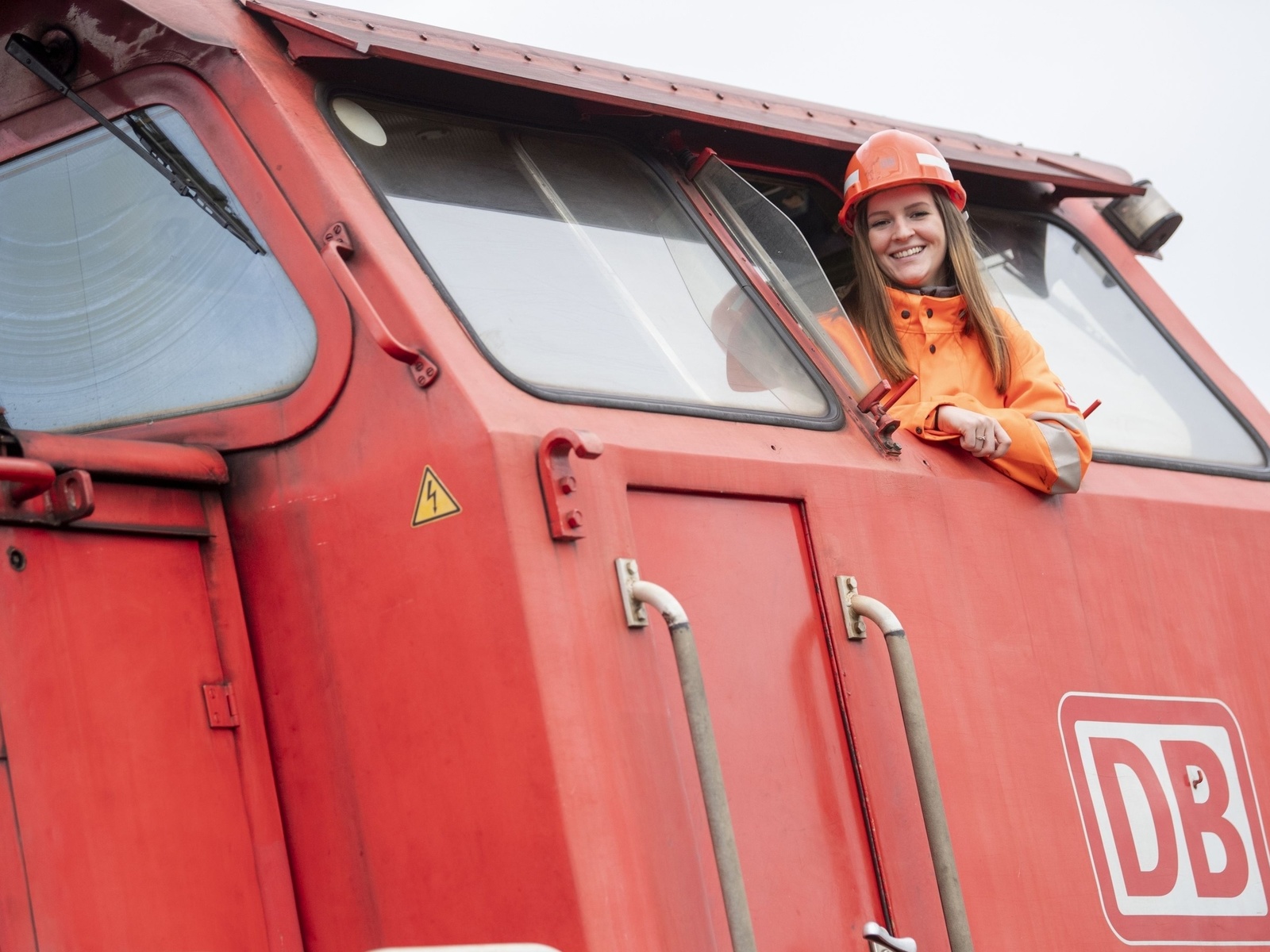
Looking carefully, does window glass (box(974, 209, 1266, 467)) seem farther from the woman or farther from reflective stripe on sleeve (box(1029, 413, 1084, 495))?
reflective stripe on sleeve (box(1029, 413, 1084, 495))

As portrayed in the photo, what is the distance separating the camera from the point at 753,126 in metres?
3.48

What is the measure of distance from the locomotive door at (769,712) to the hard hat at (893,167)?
4.05 feet

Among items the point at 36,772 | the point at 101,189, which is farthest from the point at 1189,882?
the point at 101,189

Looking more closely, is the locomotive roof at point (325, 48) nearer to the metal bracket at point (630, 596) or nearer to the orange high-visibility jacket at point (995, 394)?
the orange high-visibility jacket at point (995, 394)

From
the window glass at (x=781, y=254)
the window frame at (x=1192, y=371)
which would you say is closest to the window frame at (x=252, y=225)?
the window glass at (x=781, y=254)

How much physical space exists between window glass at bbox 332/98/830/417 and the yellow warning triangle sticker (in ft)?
0.95

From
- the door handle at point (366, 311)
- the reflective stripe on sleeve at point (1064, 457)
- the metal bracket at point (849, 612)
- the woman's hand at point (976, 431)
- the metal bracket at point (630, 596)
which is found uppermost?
the door handle at point (366, 311)

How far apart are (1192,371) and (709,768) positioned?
8.47ft

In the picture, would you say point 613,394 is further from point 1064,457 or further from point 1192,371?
point 1192,371

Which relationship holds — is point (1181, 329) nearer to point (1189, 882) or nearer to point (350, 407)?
point (1189, 882)

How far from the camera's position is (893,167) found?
12.2ft

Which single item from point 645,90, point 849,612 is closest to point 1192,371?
point 645,90

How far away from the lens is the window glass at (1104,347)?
13.4 ft

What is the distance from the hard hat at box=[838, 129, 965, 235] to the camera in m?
3.71
